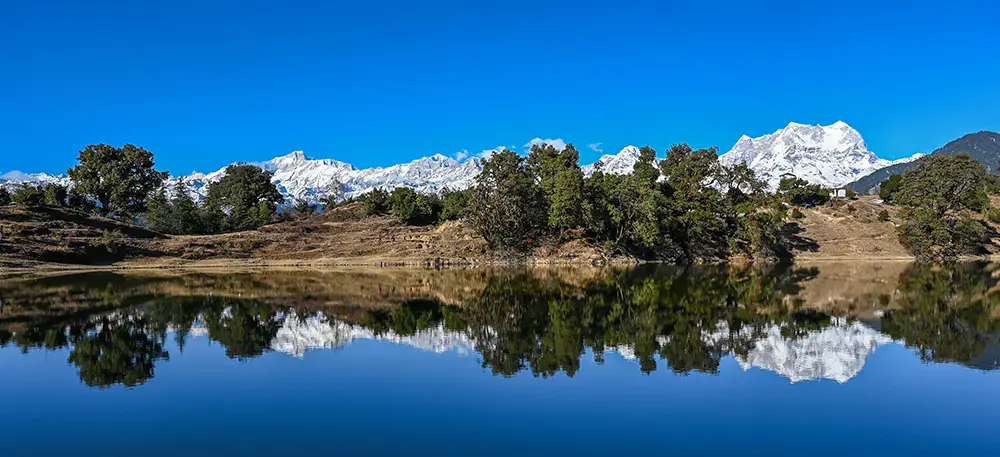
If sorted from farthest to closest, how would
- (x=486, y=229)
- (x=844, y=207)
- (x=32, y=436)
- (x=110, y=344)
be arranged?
(x=844, y=207) → (x=486, y=229) → (x=110, y=344) → (x=32, y=436)

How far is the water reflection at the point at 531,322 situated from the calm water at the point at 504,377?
16cm

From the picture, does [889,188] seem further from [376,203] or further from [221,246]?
[221,246]

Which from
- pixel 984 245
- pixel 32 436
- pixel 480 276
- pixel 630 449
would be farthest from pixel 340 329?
pixel 984 245

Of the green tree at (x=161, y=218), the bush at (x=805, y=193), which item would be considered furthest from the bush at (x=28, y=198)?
the bush at (x=805, y=193)

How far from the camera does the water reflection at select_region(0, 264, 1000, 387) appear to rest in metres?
22.7

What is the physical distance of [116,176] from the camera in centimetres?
10806

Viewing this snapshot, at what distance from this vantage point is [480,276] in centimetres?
6362

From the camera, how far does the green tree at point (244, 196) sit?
388ft

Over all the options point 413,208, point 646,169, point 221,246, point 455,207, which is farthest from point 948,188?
point 221,246

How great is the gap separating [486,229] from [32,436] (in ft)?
244

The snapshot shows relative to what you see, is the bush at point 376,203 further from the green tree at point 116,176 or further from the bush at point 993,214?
the bush at point 993,214

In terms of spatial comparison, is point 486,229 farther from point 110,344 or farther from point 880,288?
point 110,344

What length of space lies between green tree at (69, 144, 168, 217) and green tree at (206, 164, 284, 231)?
11.7 m

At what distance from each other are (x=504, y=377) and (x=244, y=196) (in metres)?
118
